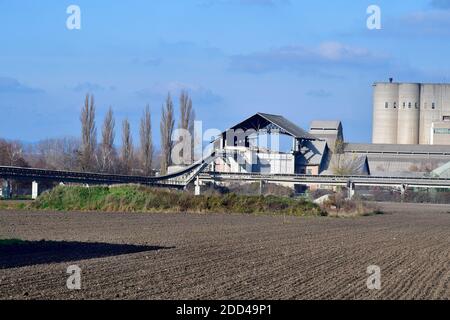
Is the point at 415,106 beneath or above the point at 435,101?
beneath

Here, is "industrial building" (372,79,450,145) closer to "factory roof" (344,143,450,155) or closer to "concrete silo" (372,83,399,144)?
"concrete silo" (372,83,399,144)

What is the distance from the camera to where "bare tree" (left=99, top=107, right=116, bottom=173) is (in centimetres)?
8944

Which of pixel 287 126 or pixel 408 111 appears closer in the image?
pixel 287 126

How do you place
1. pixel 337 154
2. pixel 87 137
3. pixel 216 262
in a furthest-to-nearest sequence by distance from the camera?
1. pixel 337 154
2. pixel 87 137
3. pixel 216 262

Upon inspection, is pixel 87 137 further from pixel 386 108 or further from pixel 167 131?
pixel 386 108

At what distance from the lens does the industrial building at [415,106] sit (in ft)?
386

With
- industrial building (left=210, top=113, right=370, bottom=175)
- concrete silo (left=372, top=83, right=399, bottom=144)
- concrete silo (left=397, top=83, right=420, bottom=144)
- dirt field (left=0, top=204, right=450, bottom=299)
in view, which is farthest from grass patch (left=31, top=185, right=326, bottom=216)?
concrete silo (left=397, top=83, right=420, bottom=144)

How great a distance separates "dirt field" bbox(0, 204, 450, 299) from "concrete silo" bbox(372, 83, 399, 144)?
82778mm

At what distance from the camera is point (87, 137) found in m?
85.6

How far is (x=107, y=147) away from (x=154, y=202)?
40254 mm

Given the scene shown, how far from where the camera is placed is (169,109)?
93.4 meters

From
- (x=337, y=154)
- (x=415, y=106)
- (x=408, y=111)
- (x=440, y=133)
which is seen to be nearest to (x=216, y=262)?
(x=337, y=154)

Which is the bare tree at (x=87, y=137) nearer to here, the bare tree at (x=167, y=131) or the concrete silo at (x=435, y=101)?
the bare tree at (x=167, y=131)
